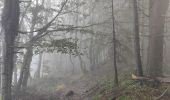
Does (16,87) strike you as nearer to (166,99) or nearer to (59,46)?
(59,46)

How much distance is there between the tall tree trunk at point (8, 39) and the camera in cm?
1253

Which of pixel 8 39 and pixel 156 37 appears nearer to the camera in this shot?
pixel 8 39

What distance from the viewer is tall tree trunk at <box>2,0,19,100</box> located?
1253cm

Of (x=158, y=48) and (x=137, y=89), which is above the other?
(x=158, y=48)

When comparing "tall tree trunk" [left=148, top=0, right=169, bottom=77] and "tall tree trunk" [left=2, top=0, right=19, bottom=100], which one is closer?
"tall tree trunk" [left=2, top=0, right=19, bottom=100]

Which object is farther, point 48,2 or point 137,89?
point 48,2

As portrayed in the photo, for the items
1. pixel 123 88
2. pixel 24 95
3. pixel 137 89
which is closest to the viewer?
pixel 137 89

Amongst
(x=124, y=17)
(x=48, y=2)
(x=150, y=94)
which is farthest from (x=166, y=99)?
(x=48, y=2)

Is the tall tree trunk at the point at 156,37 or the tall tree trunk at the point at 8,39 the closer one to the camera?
the tall tree trunk at the point at 8,39

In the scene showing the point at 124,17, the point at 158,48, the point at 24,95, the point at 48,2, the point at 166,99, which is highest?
the point at 48,2

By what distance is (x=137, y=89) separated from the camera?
1187 cm

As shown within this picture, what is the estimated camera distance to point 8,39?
41.8 ft

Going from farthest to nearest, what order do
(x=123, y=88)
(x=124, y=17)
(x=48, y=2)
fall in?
(x=48, y=2) < (x=124, y=17) < (x=123, y=88)

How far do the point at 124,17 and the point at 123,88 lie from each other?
42.8ft
